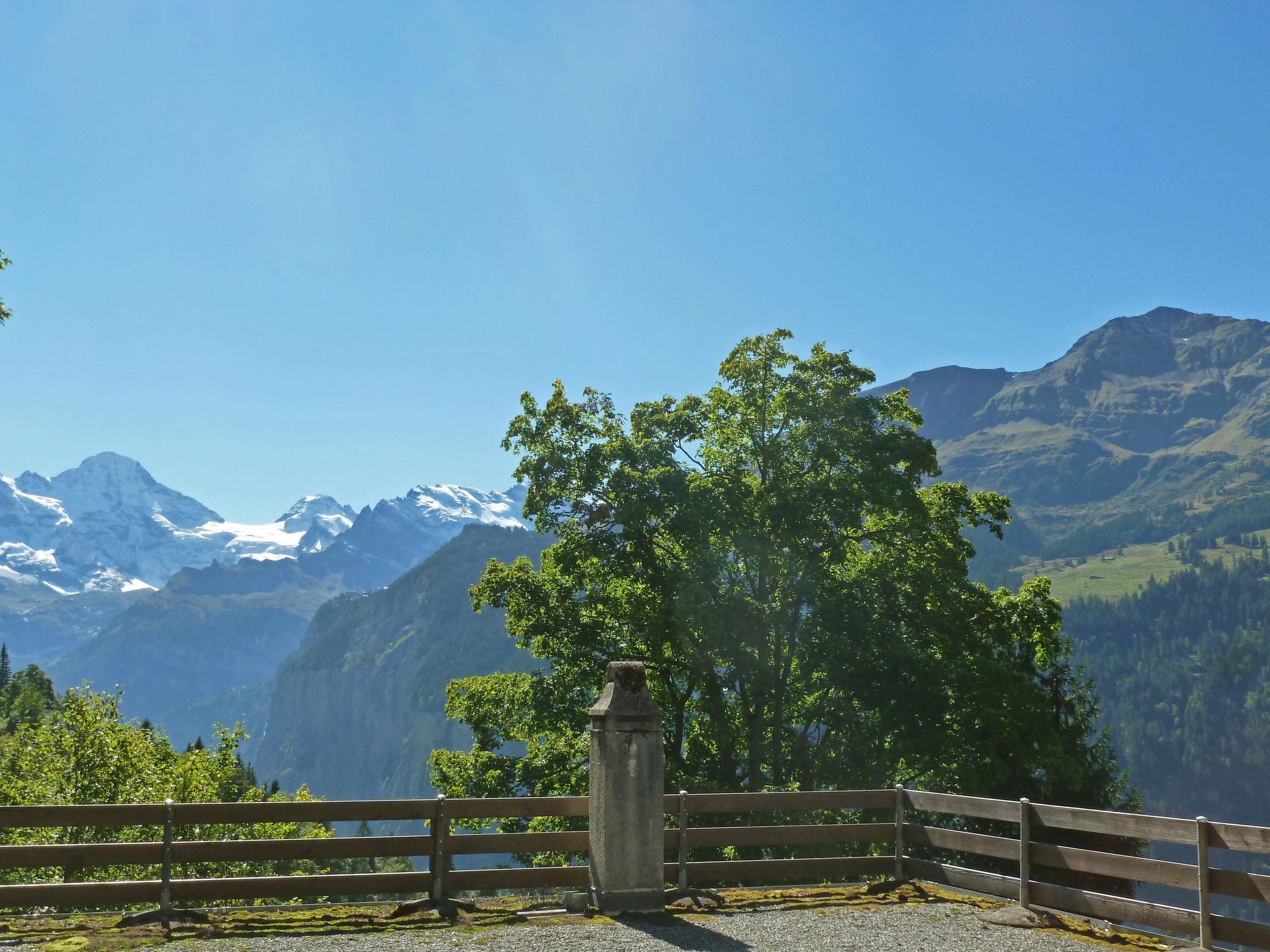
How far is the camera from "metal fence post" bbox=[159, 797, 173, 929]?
41.5 feet

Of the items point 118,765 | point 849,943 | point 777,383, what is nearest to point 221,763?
point 118,765

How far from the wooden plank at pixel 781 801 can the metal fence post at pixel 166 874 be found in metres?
6.72

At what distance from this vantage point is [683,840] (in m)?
14.8

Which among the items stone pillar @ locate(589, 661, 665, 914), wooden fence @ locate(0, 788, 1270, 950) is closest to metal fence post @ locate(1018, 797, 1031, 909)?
wooden fence @ locate(0, 788, 1270, 950)

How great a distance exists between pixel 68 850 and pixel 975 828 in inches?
936

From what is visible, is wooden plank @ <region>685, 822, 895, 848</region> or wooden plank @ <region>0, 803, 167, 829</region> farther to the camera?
wooden plank @ <region>685, 822, 895, 848</region>

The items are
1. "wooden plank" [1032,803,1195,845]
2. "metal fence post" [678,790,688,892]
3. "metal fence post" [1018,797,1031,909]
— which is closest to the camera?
"wooden plank" [1032,803,1195,845]

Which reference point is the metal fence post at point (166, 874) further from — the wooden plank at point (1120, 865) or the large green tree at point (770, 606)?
the large green tree at point (770, 606)

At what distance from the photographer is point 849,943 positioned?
473 inches

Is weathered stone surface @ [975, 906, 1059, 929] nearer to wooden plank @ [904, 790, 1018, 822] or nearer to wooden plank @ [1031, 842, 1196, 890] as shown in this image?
wooden plank @ [1031, 842, 1196, 890]

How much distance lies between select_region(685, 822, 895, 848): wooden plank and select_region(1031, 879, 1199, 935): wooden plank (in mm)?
2773

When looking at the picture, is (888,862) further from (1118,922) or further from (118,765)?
(118,765)

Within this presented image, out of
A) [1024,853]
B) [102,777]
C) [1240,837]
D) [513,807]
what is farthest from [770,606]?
[102,777]

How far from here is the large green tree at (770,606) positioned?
2658 centimetres
